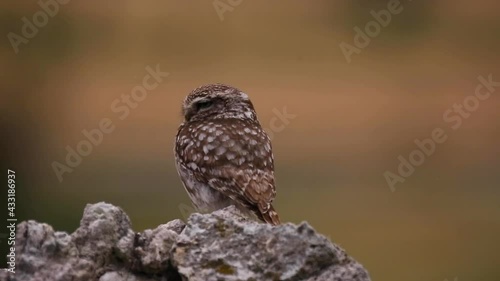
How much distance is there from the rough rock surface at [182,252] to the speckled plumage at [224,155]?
1.50m

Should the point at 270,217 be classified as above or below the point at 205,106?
below

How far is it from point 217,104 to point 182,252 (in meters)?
2.25

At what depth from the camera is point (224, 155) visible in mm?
5035

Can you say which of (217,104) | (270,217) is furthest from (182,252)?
(217,104)

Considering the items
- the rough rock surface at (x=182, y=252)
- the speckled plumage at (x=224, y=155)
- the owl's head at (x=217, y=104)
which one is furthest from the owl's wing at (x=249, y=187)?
the rough rock surface at (x=182, y=252)

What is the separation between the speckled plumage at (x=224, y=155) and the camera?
16.0 ft

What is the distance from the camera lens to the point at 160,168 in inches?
350

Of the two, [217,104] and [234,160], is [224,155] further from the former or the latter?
[217,104]

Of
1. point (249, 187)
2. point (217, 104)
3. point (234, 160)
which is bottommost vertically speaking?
point (249, 187)

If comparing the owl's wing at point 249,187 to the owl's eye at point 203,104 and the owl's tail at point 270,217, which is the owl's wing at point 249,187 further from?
the owl's eye at point 203,104

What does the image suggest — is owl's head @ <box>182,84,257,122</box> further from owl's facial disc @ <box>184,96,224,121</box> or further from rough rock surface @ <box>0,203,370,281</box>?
rough rock surface @ <box>0,203,370,281</box>

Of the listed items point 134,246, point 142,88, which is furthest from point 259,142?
point 142,88

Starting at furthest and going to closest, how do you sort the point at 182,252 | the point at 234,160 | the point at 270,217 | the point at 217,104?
the point at 217,104
the point at 234,160
the point at 270,217
the point at 182,252

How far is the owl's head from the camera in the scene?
5395 millimetres
